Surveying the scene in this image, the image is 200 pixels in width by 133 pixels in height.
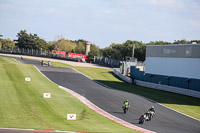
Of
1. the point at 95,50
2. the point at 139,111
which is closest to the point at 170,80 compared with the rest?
the point at 139,111

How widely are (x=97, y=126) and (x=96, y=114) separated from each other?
16.2 ft

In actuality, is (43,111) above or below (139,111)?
above

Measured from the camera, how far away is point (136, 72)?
62469mm

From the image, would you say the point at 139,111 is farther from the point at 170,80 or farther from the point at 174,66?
the point at 174,66

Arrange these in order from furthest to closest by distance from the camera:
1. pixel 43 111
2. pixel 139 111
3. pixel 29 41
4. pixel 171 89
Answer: pixel 29 41 → pixel 171 89 → pixel 139 111 → pixel 43 111

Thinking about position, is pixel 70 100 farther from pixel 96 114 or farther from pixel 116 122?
pixel 116 122

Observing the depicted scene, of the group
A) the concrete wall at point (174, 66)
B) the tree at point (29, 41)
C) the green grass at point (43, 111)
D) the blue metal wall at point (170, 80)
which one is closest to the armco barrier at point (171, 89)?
the blue metal wall at point (170, 80)

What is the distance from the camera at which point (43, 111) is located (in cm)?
2683

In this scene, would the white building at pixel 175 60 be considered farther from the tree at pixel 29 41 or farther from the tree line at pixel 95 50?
the tree at pixel 29 41

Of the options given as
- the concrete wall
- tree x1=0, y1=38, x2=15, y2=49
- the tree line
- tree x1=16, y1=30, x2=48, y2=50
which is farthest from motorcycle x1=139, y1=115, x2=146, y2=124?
tree x1=0, y1=38, x2=15, y2=49

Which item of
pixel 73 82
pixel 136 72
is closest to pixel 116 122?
pixel 73 82

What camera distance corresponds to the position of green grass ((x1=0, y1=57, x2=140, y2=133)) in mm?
22219

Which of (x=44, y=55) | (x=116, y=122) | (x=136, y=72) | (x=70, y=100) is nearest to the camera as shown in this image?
(x=116, y=122)

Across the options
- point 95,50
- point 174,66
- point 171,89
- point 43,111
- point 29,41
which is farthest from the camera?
point 29,41
